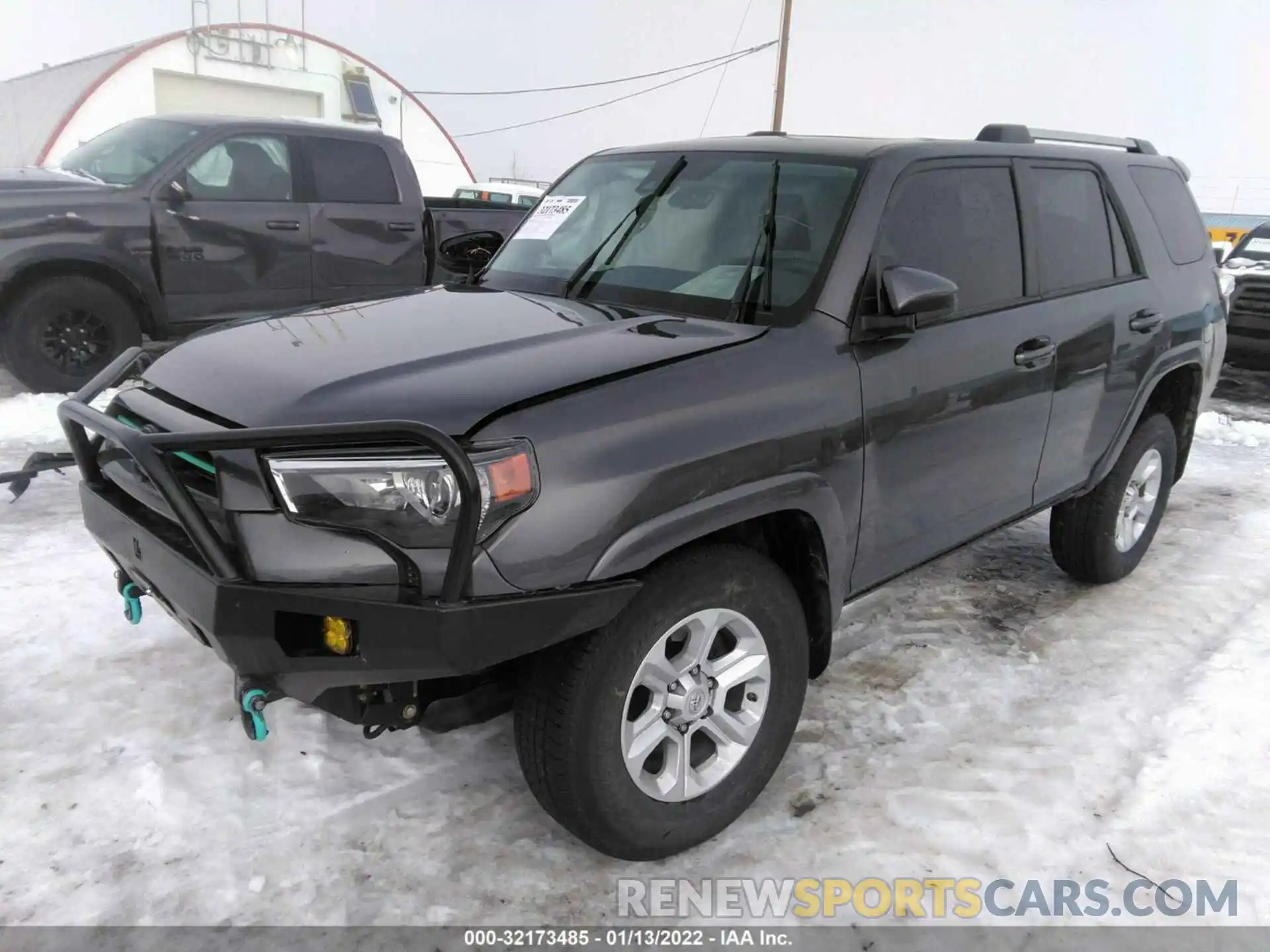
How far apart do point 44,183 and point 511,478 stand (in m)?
6.17

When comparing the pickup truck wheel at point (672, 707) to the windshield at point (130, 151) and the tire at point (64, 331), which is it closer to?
the tire at point (64, 331)

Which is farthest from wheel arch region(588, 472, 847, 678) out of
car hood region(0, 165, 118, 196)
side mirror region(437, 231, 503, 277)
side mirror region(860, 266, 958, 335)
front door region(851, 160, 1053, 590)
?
car hood region(0, 165, 118, 196)

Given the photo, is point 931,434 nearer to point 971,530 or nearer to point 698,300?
point 971,530

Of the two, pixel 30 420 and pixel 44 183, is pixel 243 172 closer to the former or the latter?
pixel 44 183

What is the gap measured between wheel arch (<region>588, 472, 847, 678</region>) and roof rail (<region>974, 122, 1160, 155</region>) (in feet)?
6.15

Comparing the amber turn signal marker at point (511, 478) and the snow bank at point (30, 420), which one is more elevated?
the amber turn signal marker at point (511, 478)

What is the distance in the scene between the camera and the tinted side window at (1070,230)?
362 cm

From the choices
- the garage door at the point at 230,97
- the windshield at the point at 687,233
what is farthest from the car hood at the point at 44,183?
the garage door at the point at 230,97

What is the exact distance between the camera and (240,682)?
2.14 metres

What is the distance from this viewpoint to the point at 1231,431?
25.9ft

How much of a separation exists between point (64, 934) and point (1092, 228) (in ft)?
13.7

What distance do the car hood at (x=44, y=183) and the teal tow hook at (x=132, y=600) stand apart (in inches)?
190

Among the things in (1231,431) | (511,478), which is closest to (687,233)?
(511,478)

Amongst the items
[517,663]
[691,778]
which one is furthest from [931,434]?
[517,663]
